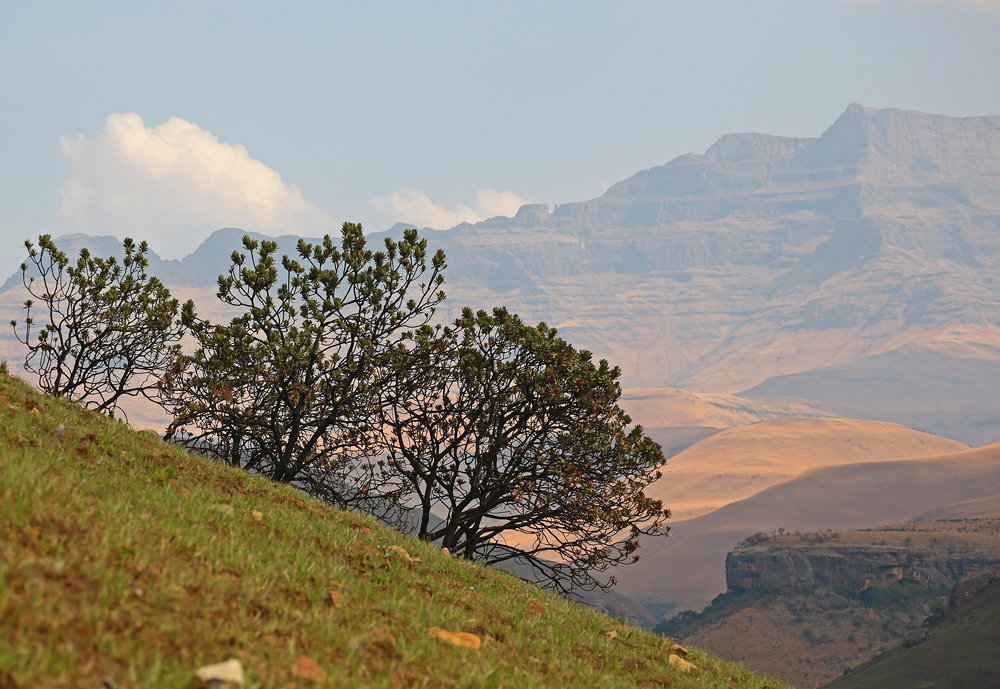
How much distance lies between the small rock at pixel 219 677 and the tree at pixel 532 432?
13.5 m

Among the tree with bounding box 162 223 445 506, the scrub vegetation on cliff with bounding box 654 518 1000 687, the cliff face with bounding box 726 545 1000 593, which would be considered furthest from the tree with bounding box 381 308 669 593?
the cliff face with bounding box 726 545 1000 593

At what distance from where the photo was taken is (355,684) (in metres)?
3.91

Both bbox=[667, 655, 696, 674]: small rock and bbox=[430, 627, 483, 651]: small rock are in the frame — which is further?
bbox=[667, 655, 696, 674]: small rock

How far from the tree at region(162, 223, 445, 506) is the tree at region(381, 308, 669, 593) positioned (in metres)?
0.96

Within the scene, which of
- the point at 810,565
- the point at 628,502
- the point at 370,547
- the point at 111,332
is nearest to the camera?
the point at 370,547

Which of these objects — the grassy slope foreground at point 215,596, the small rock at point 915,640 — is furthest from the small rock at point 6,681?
the small rock at point 915,640

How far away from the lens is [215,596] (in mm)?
4531

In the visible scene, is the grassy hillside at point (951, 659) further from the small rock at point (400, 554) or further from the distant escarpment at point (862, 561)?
the small rock at point (400, 554)

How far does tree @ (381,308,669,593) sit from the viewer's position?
17.0 m

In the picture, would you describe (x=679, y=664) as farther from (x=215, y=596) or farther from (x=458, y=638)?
(x=215, y=596)

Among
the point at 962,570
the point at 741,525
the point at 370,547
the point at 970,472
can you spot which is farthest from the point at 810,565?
the point at 370,547

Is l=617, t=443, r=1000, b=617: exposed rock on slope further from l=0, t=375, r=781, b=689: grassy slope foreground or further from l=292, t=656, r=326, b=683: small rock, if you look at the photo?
l=292, t=656, r=326, b=683: small rock

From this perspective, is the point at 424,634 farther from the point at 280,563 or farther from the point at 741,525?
the point at 741,525

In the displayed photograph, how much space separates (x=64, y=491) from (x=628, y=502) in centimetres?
1415
